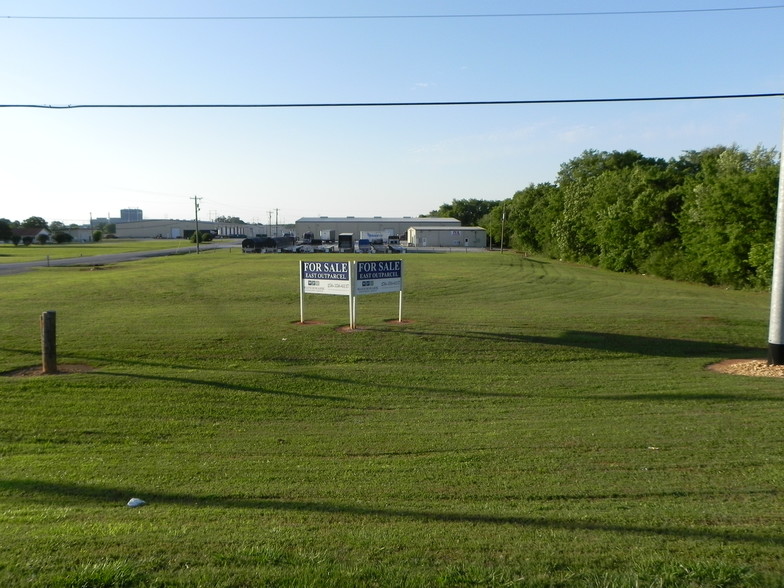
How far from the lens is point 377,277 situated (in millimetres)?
19672

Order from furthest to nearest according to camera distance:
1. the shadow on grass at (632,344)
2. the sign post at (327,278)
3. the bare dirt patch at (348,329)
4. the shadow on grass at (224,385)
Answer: the sign post at (327,278), the bare dirt patch at (348,329), the shadow on grass at (632,344), the shadow on grass at (224,385)

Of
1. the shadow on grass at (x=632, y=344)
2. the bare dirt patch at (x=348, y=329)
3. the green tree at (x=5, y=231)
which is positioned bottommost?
the shadow on grass at (x=632, y=344)

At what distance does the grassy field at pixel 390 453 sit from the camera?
15.7 feet

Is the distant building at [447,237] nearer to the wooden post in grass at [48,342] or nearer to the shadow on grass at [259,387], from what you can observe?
the shadow on grass at [259,387]

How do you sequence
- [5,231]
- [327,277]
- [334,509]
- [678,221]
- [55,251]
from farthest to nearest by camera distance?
[5,231] → [55,251] → [678,221] → [327,277] → [334,509]

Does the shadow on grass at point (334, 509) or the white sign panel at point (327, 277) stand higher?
the white sign panel at point (327, 277)

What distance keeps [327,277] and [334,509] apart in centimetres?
1328

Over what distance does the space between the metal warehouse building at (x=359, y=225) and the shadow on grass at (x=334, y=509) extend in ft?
Result: 390

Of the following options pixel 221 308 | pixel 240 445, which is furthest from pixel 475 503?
pixel 221 308

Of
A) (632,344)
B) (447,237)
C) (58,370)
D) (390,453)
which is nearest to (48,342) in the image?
(58,370)

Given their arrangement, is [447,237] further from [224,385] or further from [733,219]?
[224,385]

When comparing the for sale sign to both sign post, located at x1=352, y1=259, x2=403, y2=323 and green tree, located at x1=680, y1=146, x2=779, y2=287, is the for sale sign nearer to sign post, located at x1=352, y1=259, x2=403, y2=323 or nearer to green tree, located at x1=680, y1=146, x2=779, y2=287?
sign post, located at x1=352, y1=259, x2=403, y2=323

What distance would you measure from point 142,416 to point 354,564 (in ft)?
24.1

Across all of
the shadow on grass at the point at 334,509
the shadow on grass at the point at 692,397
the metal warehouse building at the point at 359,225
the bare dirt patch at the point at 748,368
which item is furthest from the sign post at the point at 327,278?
the metal warehouse building at the point at 359,225
